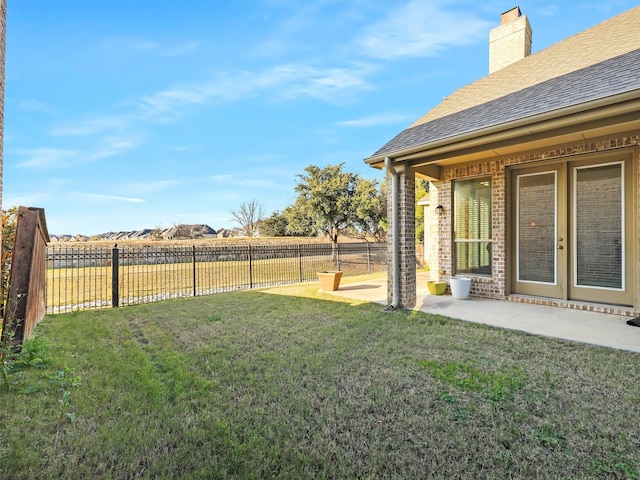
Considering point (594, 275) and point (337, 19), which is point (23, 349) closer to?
point (594, 275)

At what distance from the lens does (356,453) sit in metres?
1.99

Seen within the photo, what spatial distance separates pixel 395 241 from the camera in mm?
5961

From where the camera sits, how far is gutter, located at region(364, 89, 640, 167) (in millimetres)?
3736

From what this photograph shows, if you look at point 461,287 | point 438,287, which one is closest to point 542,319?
point 461,287

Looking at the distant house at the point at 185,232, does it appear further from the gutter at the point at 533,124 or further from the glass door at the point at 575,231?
the glass door at the point at 575,231

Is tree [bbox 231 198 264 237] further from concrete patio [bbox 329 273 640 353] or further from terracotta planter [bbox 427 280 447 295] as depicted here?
concrete patio [bbox 329 273 640 353]

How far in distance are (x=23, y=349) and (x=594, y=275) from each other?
8480 mm

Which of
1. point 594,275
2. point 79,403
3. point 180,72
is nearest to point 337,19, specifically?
point 180,72

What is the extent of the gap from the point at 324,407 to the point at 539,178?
605 cm

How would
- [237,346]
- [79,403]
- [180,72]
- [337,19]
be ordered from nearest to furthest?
[79,403] < [237,346] < [337,19] < [180,72]

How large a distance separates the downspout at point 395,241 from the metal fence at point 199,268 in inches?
217

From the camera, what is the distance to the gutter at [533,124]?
3.74 meters

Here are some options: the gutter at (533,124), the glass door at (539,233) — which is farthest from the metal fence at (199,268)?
the glass door at (539,233)

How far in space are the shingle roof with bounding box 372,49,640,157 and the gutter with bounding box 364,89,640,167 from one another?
2.5 inches
